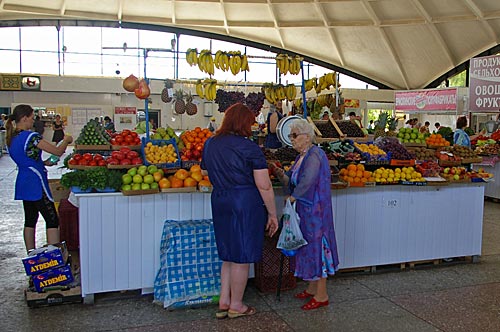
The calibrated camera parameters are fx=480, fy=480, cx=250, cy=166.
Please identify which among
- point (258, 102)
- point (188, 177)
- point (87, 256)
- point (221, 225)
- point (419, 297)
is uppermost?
point (258, 102)

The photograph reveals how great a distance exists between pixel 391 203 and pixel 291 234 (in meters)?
1.65

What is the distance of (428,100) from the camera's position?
17797mm

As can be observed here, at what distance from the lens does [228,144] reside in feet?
11.7

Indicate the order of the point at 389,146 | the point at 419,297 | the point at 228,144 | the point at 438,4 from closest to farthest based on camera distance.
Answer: the point at 228,144 → the point at 419,297 → the point at 389,146 → the point at 438,4

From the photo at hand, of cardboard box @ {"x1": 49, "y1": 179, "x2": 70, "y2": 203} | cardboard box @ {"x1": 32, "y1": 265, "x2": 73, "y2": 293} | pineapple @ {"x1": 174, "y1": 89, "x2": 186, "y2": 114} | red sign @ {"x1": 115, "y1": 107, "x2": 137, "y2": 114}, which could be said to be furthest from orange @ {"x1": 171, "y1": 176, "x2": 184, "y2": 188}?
red sign @ {"x1": 115, "y1": 107, "x2": 137, "y2": 114}

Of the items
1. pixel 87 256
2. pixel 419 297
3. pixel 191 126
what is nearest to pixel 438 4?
pixel 191 126

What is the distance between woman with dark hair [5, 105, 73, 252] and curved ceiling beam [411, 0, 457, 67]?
1670cm

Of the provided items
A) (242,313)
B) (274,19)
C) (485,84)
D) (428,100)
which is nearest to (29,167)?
(242,313)

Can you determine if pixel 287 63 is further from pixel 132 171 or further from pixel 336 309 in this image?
pixel 336 309

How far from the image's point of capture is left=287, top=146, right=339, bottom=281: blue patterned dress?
12.8ft

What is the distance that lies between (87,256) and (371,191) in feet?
9.21

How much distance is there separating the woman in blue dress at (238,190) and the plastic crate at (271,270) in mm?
674

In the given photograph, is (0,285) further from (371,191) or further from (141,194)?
(371,191)

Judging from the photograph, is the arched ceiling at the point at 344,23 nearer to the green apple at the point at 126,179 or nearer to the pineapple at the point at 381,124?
the pineapple at the point at 381,124
